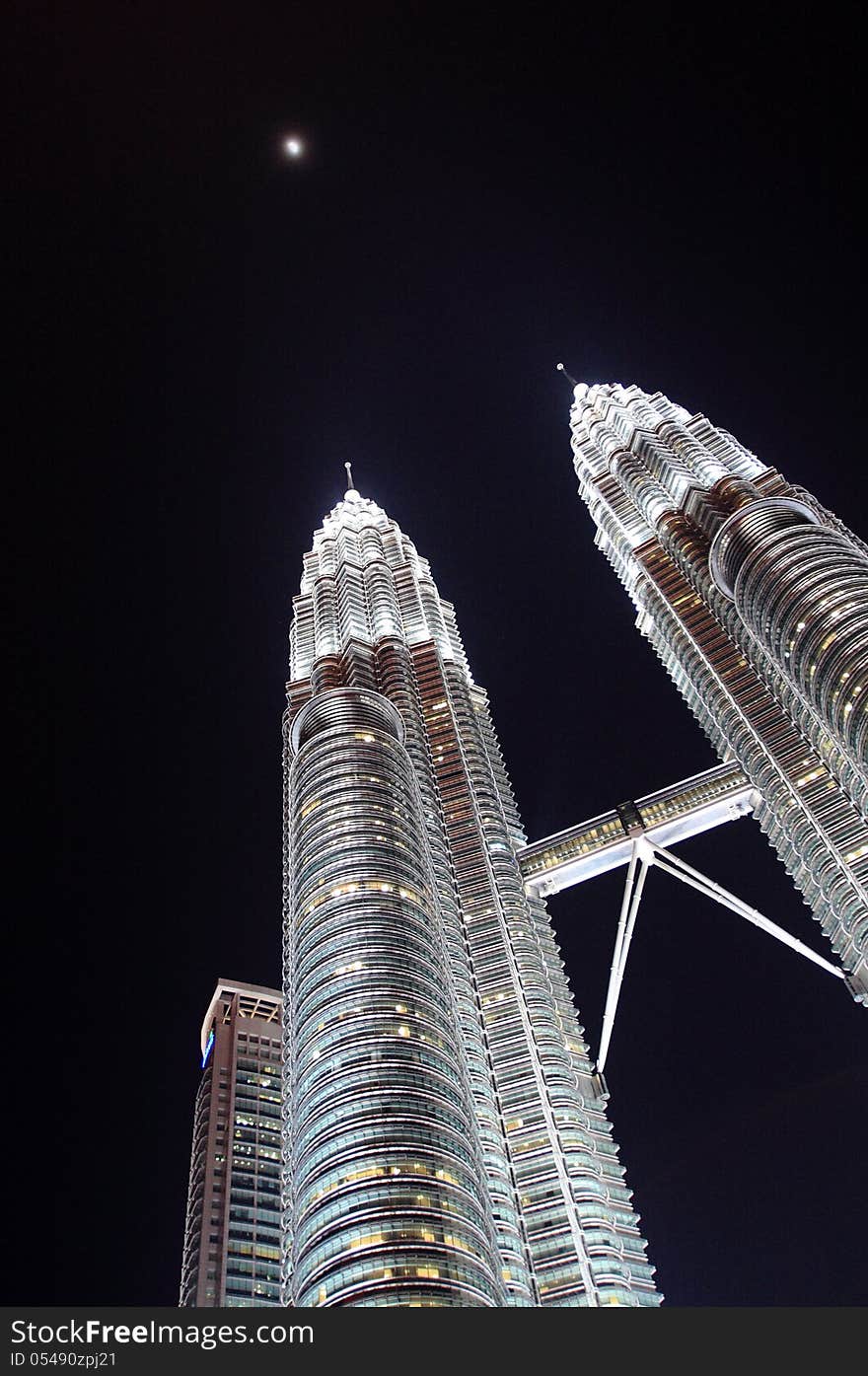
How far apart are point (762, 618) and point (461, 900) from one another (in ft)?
117

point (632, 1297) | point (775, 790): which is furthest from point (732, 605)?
point (632, 1297)

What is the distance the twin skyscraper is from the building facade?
284 mm

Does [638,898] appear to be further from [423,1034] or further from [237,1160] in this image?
[237,1160]

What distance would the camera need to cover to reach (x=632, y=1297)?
7419 cm

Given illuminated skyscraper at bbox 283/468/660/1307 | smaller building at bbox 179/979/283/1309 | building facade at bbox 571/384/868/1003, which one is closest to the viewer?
illuminated skyscraper at bbox 283/468/660/1307

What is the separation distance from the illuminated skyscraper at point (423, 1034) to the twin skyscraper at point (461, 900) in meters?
0.22

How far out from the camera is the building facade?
92000mm

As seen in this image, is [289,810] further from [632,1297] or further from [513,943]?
[632,1297]

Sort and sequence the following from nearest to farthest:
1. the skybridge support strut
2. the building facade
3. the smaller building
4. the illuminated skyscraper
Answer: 1. the illuminated skyscraper
2. the building facade
3. the skybridge support strut
4. the smaller building

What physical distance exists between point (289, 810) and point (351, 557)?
46804 millimetres

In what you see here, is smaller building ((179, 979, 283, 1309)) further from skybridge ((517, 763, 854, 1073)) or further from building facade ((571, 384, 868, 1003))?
building facade ((571, 384, 868, 1003))

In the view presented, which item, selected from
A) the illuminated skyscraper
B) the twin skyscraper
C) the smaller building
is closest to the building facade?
the twin skyscraper

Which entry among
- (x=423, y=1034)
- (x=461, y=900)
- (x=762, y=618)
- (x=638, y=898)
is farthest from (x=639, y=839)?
(x=423, y=1034)

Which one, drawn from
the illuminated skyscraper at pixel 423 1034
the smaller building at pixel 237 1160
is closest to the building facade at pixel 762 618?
the illuminated skyscraper at pixel 423 1034
